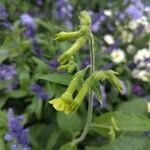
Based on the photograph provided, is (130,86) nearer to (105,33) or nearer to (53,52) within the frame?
(53,52)

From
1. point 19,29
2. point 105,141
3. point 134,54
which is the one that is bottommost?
point 105,141

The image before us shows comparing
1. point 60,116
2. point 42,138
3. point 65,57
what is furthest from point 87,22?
point 42,138

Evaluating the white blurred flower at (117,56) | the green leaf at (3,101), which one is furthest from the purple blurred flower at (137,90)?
the green leaf at (3,101)

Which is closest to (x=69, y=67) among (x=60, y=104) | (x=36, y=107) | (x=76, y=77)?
(x=76, y=77)

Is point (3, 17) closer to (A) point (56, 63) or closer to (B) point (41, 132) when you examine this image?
(A) point (56, 63)

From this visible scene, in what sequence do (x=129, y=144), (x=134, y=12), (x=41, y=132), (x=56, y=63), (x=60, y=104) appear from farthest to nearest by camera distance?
(x=134, y=12) < (x=56, y=63) < (x=41, y=132) < (x=129, y=144) < (x=60, y=104)

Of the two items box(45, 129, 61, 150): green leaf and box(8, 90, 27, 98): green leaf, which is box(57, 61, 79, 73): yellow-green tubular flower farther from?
box(8, 90, 27, 98): green leaf
